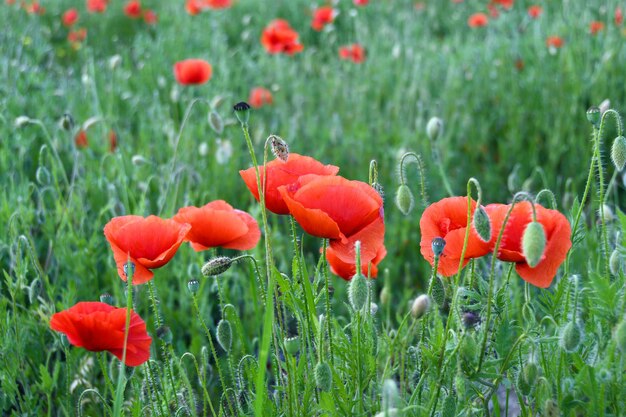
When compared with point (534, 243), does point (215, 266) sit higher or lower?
lower

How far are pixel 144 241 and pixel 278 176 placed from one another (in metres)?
0.27

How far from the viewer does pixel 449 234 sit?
4.09ft

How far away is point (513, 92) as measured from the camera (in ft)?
13.0

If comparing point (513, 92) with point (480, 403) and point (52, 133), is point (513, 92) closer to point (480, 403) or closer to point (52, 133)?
point (52, 133)

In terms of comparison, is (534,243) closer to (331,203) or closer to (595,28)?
(331,203)

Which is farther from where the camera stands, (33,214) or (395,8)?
(395,8)

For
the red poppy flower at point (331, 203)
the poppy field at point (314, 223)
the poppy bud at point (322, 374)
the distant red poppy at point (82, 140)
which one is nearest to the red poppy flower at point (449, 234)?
the poppy field at point (314, 223)

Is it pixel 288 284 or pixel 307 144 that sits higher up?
pixel 288 284

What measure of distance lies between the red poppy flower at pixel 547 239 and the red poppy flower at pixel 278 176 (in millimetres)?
295

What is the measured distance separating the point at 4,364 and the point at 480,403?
99 cm

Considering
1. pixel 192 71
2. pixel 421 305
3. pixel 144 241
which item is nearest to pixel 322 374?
pixel 421 305

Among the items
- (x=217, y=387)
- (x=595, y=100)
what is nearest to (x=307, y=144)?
(x=595, y=100)

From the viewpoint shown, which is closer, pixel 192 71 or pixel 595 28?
pixel 192 71

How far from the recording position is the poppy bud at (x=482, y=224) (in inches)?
45.7
